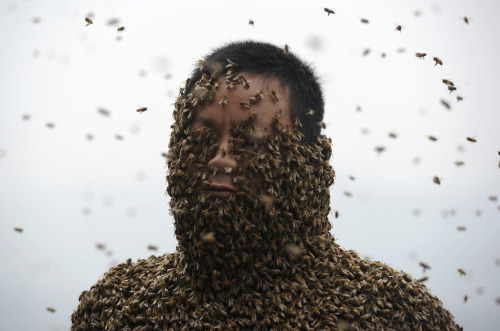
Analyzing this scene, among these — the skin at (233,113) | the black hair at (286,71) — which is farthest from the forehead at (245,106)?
the black hair at (286,71)

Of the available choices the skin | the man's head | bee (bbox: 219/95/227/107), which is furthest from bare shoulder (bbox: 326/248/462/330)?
bee (bbox: 219/95/227/107)

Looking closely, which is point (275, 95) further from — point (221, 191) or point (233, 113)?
point (221, 191)

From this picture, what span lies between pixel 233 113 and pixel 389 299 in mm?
2310

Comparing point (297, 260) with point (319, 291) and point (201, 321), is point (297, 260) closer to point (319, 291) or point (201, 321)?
point (319, 291)

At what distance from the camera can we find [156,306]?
485 cm

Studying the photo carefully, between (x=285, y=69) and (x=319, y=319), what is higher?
(x=285, y=69)

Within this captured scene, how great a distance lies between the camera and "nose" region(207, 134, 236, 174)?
14.1ft

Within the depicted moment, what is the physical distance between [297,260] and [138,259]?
2166 millimetres

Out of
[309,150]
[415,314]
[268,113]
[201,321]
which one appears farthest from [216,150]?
[415,314]

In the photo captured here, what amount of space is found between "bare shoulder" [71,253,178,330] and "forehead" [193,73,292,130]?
1545mm

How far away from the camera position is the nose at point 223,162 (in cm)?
429

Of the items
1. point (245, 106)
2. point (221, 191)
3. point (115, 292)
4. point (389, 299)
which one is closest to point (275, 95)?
point (245, 106)

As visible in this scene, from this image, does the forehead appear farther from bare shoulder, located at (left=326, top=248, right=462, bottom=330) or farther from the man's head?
bare shoulder, located at (left=326, top=248, right=462, bottom=330)

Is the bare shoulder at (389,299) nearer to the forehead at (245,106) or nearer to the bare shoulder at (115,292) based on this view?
the forehead at (245,106)
